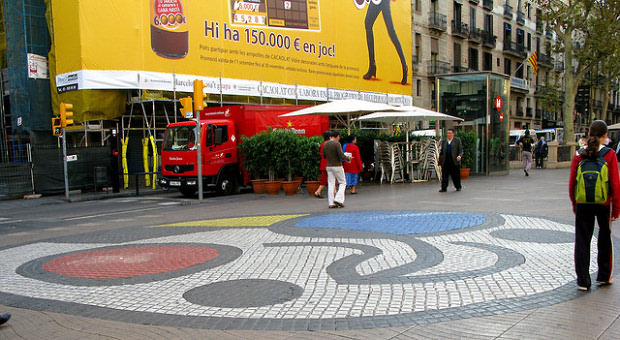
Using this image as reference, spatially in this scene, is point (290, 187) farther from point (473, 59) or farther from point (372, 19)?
point (473, 59)

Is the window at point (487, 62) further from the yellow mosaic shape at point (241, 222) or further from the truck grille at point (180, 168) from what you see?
the yellow mosaic shape at point (241, 222)

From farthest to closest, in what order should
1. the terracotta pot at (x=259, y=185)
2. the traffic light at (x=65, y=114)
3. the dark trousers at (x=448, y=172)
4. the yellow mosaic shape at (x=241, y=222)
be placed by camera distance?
the terracotta pot at (x=259, y=185) < the traffic light at (x=65, y=114) < the dark trousers at (x=448, y=172) < the yellow mosaic shape at (x=241, y=222)

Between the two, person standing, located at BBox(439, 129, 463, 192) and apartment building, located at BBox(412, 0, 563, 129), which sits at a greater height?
apartment building, located at BBox(412, 0, 563, 129)

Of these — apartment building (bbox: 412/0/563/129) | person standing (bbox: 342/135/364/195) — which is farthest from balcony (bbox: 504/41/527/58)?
person standing (bbox: 342/135/364/195)

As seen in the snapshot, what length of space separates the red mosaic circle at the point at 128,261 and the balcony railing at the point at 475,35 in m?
42.5

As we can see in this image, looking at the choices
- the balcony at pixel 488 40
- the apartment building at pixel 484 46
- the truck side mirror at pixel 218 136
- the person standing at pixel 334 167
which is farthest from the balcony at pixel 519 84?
the person standing at pixel 334 167

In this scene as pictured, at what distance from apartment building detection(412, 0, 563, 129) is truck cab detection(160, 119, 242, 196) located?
20823 millimetres

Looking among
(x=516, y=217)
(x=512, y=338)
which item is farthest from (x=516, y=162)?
(x=512, y=338)

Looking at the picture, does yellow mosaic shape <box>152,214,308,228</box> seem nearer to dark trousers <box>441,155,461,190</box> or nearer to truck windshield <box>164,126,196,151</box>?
dark trousers <box>441,155,461,190</box>

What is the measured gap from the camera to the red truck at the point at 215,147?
16266 mm

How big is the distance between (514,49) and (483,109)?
35.3 metres

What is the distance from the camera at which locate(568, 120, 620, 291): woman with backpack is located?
188 inches

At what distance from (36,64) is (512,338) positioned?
22.5 metres

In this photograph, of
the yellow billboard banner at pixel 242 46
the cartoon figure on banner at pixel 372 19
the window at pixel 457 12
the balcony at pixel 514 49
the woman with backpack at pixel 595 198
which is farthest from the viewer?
the balcony at pixel 514 49
